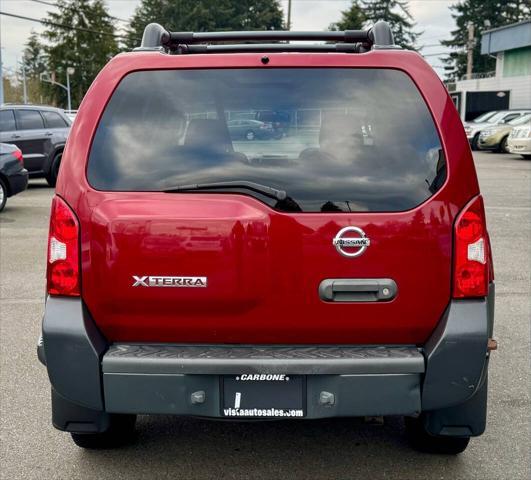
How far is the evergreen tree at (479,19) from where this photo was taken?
271 ft

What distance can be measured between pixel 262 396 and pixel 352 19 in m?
77.9

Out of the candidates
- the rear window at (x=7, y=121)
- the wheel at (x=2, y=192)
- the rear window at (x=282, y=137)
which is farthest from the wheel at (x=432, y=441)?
the rear window at (x=7, y=121)

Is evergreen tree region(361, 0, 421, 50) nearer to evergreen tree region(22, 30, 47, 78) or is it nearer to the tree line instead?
the tree line

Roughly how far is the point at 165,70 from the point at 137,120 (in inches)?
9.7

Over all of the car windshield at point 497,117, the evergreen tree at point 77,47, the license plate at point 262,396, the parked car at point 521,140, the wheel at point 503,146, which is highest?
the evergreen tree at point 77,47

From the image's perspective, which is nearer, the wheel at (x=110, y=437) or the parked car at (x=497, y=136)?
the wheel at (x=110, y=437)

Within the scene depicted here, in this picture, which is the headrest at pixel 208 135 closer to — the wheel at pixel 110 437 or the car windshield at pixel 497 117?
the wheel at pixel 110 437

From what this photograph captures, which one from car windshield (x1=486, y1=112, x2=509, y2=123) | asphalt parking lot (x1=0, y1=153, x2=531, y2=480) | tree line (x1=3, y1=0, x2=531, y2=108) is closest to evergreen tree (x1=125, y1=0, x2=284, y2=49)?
tree line (x1=3, y1=0, x2=531, y2=108)

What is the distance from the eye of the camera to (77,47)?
8194 centimetres

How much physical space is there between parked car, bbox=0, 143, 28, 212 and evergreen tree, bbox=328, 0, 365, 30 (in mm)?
66966

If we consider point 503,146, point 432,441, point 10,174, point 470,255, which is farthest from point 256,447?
point 503,146

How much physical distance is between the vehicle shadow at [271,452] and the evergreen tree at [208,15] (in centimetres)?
7799

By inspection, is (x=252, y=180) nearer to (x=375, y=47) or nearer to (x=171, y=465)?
(x=375, y=47)

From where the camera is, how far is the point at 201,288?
2.82 m
